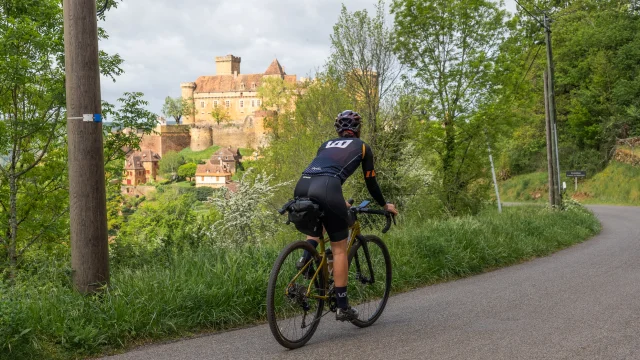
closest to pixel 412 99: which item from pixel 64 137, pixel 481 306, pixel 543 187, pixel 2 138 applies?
pixel 64 137

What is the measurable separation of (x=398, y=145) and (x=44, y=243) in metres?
10.4

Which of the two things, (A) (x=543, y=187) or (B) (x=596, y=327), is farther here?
(A) (x=543, y=187)

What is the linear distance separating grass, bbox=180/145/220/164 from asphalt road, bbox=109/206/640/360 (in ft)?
400

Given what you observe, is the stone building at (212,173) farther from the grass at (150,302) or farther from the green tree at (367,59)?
the grass at (150,302)

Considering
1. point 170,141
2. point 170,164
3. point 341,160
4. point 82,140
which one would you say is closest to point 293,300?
point 341,160

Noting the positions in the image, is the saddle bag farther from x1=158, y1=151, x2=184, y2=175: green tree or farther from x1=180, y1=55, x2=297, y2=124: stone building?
x1=180, y1=55, x2=297, y2=124: stone building

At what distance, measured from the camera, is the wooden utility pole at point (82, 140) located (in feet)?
16.7

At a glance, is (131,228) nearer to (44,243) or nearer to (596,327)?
(44,243)

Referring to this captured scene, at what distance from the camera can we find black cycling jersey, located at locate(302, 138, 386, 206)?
476cm

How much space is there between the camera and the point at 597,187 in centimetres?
4369

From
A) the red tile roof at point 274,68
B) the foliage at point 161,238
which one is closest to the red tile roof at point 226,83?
the red tile roof at point 274,68

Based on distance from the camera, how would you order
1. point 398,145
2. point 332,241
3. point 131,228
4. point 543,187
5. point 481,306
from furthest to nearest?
1. point 543,187
2. point 398,145
3. point 131,228
4. point 481,306
5. point 332,241

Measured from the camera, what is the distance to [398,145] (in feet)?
62.9

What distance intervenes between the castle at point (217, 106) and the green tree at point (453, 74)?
11505 cm
